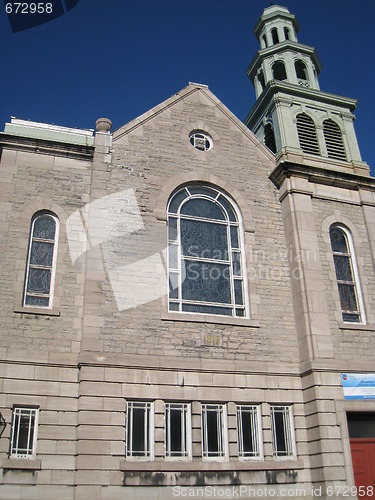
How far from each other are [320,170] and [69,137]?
8061mm

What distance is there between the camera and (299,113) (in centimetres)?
2005

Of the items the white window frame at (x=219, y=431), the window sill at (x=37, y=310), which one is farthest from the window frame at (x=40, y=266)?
the white window frame at (x=219, y=431)

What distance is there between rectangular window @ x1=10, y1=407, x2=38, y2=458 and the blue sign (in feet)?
26.0

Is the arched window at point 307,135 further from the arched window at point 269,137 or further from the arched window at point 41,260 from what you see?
the arched window at point 41,260

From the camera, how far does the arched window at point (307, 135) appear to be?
63.5ft

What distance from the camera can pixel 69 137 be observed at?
16562mm

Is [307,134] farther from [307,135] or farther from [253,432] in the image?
[253,432]

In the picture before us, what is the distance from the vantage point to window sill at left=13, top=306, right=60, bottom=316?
13.3 m

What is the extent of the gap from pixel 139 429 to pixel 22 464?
2.74 metres

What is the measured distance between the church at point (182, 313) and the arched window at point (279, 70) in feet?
20.0

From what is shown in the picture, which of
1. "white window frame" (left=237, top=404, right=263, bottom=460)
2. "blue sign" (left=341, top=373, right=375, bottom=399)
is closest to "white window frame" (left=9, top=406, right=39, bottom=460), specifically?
"white window frame" (left=237, top=404, right=263, bottom=460)

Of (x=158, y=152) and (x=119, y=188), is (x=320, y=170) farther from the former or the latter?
(x=119, y=188)

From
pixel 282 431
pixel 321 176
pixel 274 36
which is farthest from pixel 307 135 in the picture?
pixel 282 431

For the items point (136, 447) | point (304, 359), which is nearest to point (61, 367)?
point (136, 447)
